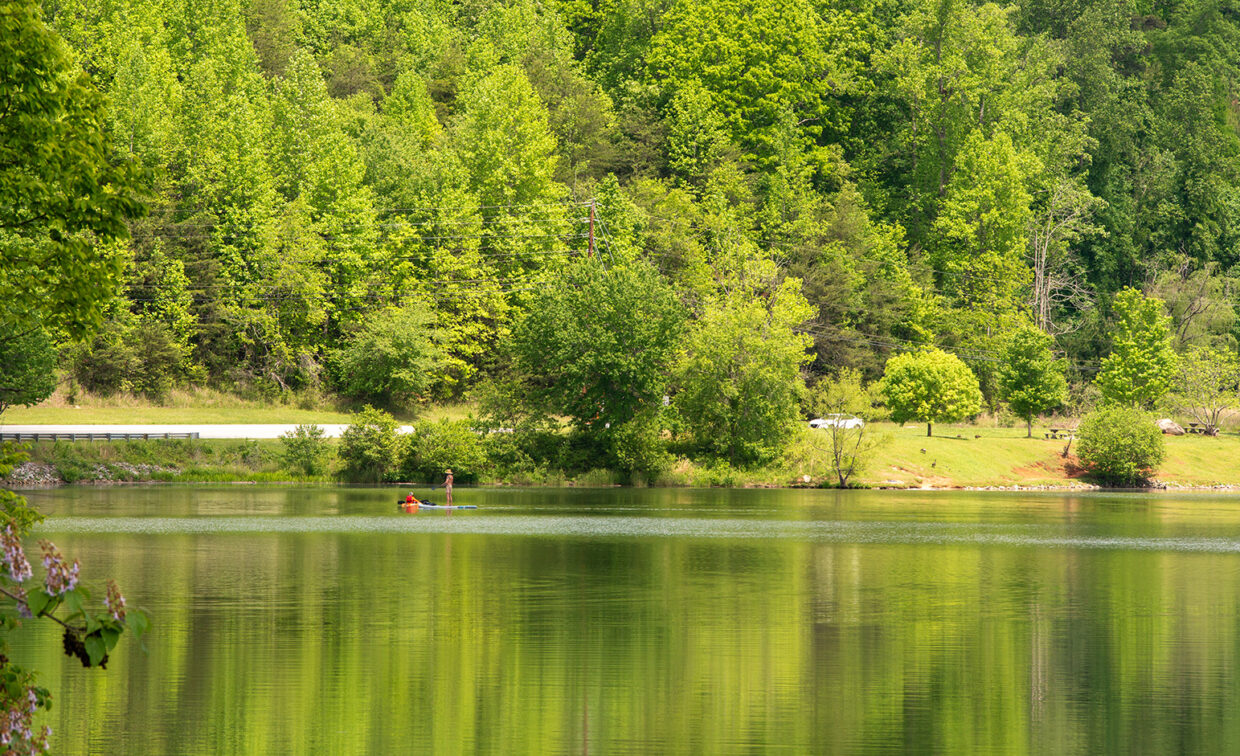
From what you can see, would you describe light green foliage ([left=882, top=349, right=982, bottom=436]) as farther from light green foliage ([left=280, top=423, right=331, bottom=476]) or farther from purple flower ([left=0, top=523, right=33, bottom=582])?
purple flower ([left=0, top=523, right=33, bottom=582])

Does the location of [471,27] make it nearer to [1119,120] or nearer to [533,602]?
[1119,120]

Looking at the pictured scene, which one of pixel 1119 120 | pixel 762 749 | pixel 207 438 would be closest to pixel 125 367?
pixel 207 438

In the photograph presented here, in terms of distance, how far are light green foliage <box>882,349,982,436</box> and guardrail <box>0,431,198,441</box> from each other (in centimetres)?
4022

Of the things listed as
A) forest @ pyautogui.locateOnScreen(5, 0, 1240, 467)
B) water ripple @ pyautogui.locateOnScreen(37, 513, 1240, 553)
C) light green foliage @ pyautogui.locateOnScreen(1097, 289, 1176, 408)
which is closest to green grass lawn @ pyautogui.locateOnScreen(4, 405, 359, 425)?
forest @ pyautogui.locateOnScreen(5, 0, 1240, 467)

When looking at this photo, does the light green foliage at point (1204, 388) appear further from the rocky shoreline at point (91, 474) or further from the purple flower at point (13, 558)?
the purple flower at point (13, 558)

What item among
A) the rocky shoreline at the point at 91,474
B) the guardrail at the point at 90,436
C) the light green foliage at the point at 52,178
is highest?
the light green foliage at the point at 52,178

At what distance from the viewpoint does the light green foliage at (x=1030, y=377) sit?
276 ft

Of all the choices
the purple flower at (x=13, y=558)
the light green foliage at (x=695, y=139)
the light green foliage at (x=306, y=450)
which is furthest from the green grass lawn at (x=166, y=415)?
the purple flower at (x=13, y=558)

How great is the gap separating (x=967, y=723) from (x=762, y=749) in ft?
11.1

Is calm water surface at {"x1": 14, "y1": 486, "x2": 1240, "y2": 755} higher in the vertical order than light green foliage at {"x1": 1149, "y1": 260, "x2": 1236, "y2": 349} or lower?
lower

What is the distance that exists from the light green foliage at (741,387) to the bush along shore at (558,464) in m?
1.38

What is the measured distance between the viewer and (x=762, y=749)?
17281 millimetres

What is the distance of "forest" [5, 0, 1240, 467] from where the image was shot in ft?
263

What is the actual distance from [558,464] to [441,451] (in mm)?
6773
